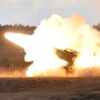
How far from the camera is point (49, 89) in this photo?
37.2m

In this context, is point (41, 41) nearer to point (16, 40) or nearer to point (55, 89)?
point (16, 40)

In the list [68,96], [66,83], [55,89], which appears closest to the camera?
[68,96]

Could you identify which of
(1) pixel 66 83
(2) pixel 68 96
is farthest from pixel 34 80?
(2) pixel 68 96

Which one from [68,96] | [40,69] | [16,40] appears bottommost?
[68,96]

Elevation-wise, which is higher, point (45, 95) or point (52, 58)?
point (52, 58)

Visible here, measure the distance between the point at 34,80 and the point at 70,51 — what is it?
369 inches

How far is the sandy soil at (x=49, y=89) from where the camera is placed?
1251 inches

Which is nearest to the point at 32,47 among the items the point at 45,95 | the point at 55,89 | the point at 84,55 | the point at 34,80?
the point at 84,55

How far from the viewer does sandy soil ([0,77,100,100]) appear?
31.8 m

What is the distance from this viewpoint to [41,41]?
165ft

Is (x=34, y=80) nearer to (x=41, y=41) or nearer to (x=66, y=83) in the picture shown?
(x=66, y=83)

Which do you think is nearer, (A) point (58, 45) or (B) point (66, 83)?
(B) point (66, 83)

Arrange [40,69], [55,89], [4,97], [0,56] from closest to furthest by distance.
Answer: [4,97], [55,89], [40,69], [0,56]

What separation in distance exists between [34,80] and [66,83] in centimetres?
335
